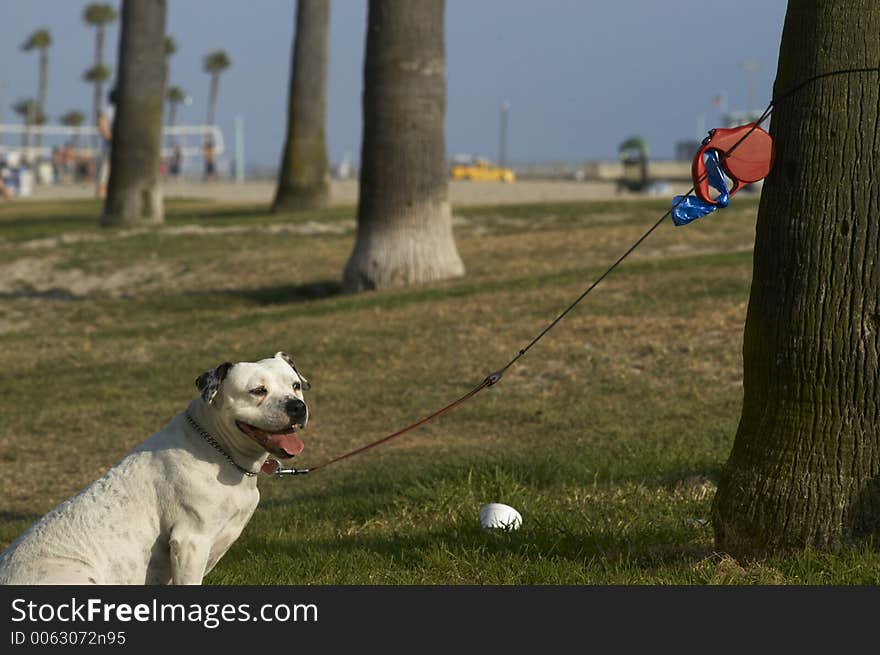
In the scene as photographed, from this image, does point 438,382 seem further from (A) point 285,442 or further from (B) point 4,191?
(B) point 4,191

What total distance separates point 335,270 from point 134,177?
866 cm

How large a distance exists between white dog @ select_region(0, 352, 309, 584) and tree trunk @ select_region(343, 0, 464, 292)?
12973 mm

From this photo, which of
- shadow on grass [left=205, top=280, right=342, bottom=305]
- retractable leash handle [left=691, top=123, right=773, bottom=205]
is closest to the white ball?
retractable leash handle [left=691, top=123, right=773, bottom=205]

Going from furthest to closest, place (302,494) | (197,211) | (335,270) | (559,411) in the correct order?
(197,211) → (335,270) → (559,411) → (302,494)

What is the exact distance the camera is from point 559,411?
12008 mm

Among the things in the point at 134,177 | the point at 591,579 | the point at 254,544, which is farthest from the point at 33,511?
the point at 134,177

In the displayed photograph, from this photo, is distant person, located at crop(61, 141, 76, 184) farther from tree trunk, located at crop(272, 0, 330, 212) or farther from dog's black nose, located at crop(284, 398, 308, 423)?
dog's black nose, located at crop(284, 398, 308, 423)

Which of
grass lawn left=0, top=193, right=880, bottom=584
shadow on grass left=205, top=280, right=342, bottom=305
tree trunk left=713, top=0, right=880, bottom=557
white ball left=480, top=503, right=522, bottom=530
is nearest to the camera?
tree trunk left=713, top=0, right=880, bottom=557

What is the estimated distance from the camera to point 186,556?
18.6 feet

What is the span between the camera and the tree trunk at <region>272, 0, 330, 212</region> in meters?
29.5

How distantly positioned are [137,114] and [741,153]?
2335cm

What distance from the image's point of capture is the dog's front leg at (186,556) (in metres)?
5.67

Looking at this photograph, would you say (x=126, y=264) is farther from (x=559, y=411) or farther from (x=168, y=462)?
(x=168, y=462)

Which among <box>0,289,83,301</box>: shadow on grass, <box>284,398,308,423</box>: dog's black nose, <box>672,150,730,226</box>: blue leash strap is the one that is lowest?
<box>0,289,83,301</box>: shadow on grass
